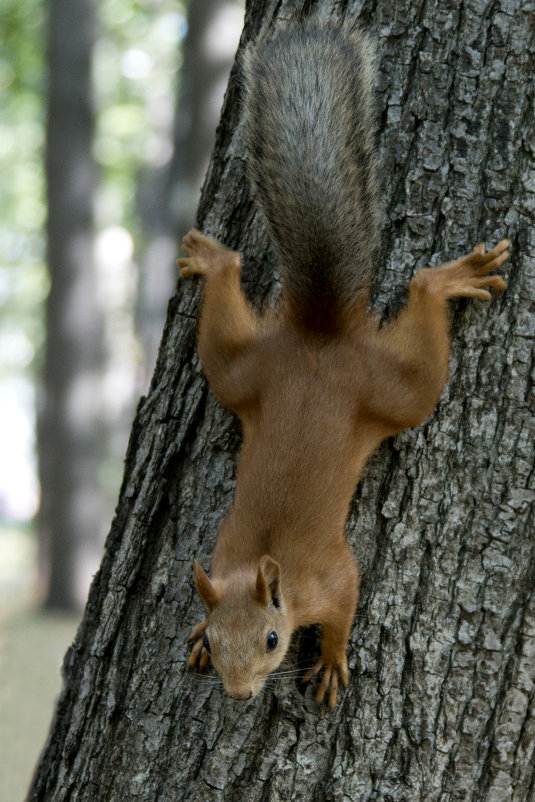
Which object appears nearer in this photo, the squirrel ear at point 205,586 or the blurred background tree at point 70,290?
the squirrel ear at point 205,586

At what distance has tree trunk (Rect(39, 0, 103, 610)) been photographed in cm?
778

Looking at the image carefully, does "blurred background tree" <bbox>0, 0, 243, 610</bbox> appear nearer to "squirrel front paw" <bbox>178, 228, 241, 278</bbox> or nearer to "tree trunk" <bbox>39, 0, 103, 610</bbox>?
"tree trunk" <bbox>39, 0, 103, 610</bbox>

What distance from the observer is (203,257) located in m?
2.05

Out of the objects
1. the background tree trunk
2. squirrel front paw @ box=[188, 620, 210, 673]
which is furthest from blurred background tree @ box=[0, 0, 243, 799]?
squirrel front paw @ box=[188, 620, 210, 673]

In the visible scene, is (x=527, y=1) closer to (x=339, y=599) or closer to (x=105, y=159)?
(x=339, y=599)

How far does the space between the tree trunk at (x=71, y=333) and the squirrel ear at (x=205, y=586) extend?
6.33 m

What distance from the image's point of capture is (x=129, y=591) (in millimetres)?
2059

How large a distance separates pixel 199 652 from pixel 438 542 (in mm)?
581

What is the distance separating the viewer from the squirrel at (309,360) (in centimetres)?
172

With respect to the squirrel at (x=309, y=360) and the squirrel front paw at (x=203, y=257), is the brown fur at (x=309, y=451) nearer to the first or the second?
the squirrel at (x=309, y=360)

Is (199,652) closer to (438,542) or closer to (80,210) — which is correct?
(438,542)

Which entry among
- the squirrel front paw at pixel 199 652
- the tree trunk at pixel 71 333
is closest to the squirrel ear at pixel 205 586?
the squirrel front paw at pixel 199 652

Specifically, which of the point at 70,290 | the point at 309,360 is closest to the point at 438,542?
the point at 309,360

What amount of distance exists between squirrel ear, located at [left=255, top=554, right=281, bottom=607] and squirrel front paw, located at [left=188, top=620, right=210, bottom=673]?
251mm
